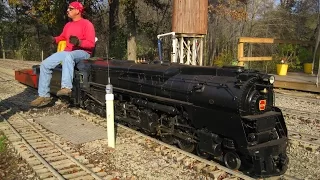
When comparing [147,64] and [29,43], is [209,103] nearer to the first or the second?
[147,64]

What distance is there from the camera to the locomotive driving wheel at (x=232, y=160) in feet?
16.1

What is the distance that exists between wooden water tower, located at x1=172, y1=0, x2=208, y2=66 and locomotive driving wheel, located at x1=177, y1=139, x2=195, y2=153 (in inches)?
345

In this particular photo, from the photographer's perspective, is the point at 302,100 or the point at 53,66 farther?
the point at 302,100

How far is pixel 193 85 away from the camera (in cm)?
537

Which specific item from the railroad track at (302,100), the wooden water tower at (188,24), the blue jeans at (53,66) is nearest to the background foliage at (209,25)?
the wooden water tower at (188,24)

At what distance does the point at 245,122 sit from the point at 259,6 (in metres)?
26.2

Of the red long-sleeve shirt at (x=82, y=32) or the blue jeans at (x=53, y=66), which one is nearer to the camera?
the blue jeans at (x=53, y=66)

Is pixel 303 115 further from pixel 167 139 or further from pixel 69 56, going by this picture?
pixel 69 56

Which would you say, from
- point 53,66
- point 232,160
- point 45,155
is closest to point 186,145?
point 232,160

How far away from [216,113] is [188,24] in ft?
33.4

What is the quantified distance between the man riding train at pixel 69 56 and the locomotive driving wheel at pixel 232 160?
13.0 feet

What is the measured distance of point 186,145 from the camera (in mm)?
5867

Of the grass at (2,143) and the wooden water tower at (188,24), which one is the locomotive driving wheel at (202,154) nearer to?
the grass at (2,143)

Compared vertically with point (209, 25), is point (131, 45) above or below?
below
